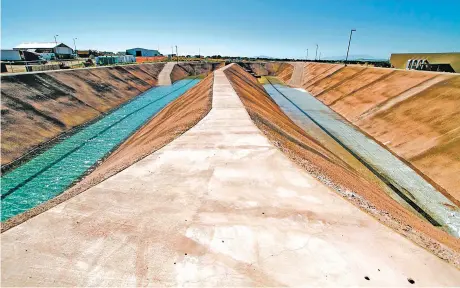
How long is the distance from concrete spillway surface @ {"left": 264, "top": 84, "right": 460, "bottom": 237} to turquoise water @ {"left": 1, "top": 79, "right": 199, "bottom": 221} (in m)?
29.4

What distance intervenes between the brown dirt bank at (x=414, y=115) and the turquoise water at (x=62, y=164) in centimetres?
3414

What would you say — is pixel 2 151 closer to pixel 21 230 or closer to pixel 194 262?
pixel 21 230

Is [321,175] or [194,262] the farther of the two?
[321,175]

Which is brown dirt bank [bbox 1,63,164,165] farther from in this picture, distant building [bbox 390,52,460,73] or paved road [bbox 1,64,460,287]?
distant building [bbox 390,52,460,73]

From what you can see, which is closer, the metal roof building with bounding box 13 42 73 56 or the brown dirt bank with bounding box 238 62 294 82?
the metal roof building with bounding box 13 42 73 56

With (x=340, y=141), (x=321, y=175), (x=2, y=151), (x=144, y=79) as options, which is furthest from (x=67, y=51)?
(x=321, y=175)

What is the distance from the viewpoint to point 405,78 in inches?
1763

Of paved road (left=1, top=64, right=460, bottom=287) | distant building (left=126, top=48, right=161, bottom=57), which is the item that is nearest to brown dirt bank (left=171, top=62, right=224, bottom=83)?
distant building (left=126, top=48, right=161, bottom=57)

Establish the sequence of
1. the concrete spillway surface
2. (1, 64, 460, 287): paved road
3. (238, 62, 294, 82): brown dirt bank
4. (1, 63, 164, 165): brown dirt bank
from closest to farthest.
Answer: (1, 64, 460, 287): paved road → the concrete spillway surface → (1, 63, 164, 165): brown dirt bank → (238, 62, 294, 82): brown dirt bank

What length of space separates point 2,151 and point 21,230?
22083 millimetres

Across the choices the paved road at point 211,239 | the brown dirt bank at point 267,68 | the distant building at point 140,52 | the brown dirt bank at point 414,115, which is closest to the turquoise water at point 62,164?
the paved road at point 211,239

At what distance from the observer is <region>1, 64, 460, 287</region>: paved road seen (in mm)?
7844

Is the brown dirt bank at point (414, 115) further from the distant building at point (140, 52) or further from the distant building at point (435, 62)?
the distant building at point (140, 52)

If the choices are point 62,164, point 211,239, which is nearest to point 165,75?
point 62,164
